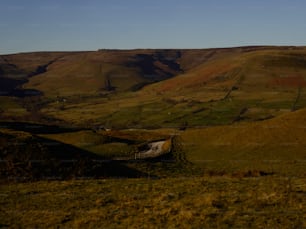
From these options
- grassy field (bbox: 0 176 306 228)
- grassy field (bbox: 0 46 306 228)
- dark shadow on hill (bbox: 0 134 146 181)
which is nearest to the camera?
grassy field (bbox: 0 176 306 228)

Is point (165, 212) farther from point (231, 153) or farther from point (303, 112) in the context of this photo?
point (303, 112)

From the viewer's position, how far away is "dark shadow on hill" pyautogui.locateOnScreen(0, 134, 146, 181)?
112 feet

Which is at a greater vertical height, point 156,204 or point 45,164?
point 156,204

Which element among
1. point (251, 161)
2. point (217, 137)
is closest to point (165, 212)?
point (251, 161)

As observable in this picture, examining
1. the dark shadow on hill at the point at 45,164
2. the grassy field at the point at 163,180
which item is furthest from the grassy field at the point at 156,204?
the dark shadow on hill at the point at 45,164

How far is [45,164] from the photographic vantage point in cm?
3806

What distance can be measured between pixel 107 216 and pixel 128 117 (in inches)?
6515

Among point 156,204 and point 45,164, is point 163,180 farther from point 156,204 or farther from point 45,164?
point 45,164

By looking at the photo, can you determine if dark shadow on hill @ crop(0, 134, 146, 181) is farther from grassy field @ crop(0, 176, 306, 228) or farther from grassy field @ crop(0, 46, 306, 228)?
grassy field @ crop(0, 176, 306, 228)

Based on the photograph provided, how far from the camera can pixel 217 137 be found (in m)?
67.2

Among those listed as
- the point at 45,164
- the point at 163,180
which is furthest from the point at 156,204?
the point at 45,164

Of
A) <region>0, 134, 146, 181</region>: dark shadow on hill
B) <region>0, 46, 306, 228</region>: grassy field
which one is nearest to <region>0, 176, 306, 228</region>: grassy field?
<region>0, 46, 306, 228</region>: grassy field

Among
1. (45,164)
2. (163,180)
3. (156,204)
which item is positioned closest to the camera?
(156,204)

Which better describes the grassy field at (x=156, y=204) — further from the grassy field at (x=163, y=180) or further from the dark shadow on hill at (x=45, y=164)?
the dark shadow on hill at (x=45, y=164)
